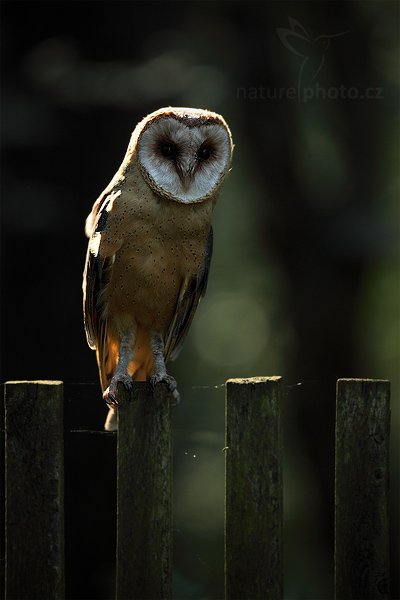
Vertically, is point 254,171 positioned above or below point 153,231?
above

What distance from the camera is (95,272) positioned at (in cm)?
305

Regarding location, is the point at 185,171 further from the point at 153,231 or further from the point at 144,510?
the point at 144,510

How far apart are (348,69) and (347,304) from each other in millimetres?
1568

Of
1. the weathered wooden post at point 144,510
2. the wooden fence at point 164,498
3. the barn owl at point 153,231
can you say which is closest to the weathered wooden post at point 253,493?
the wooden fence at point 164,498

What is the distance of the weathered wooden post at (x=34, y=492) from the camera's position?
2.07 m

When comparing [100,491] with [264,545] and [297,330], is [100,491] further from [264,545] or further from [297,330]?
[264,545]

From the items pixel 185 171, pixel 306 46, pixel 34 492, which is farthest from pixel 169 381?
pixel 306 46

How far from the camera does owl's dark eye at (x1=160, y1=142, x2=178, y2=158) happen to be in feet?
9.62

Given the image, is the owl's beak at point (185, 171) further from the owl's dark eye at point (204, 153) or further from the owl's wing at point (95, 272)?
the owl's wing at point (95, 272)

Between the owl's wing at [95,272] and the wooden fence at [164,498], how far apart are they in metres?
0.99

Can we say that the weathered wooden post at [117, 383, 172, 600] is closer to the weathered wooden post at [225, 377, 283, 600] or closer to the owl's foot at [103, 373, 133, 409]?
the weathered wooden post at [225, 377, 283, 600]

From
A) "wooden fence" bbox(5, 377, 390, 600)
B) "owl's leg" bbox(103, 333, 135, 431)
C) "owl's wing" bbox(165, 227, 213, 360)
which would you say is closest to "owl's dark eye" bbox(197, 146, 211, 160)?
"owl's wing" bbox(165, 227, 213, 360)

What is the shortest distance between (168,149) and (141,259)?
0.43 meters

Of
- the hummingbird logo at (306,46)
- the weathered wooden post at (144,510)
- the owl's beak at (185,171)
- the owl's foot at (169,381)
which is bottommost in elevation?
the weathered wooden post at (144,510)
